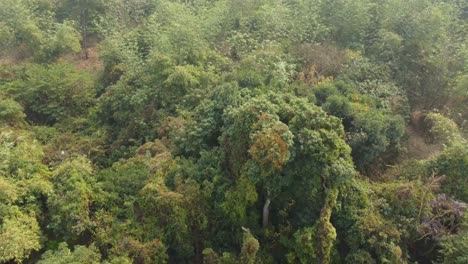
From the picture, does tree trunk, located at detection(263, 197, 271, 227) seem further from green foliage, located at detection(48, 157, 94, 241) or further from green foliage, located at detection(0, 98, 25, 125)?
green foliage, located at detection(0, 98, 25, 125)

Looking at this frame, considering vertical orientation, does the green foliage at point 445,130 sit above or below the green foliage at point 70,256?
above

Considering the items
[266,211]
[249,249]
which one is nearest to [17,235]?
[249,249]

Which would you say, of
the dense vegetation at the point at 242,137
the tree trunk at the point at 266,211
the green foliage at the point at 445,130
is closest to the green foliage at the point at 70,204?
the dense vegetation at the point at 242,137

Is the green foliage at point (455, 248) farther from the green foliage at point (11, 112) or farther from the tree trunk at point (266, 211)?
the green foliage at point (11, 112)

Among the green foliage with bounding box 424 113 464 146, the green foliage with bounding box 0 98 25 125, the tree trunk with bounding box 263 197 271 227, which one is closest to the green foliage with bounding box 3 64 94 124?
the green foliage with bounding box 0 98 25 125

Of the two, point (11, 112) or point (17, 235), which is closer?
point (17, 235)

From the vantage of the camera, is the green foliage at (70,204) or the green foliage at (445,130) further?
the green foliage at (445,130)

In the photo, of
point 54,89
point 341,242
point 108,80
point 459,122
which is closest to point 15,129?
point 54,89

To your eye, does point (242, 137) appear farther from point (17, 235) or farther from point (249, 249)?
point (17, 235)

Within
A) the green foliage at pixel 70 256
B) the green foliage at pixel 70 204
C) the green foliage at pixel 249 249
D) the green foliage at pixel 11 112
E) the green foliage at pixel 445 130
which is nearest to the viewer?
the green foliage at pixel 70 256

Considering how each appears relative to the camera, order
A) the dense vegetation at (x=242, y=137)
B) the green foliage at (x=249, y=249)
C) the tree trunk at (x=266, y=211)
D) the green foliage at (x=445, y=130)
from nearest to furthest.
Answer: the green foliage at (x=249, y=249) < the dense vegetation at (x=242, y=137) < the tree trunk at (x=266, y=211) < the green foliage at (x=445, y=130)
